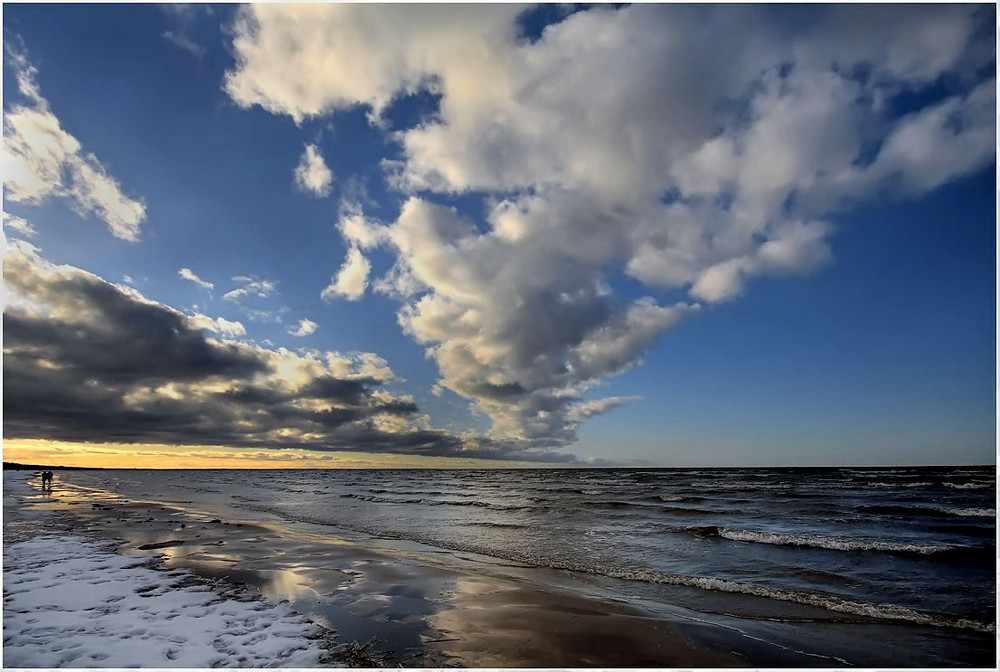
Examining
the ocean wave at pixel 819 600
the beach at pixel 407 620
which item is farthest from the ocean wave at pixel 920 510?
the beach at pixel 407 620

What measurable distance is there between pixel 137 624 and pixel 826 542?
22149mm

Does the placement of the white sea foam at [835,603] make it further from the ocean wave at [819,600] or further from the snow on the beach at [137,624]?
the snow on the beach at [137,624]

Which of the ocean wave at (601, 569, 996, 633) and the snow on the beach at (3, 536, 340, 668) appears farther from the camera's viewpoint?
the ocean wave at (601, 569, 996, 633)

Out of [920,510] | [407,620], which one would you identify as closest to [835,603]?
[407,620]

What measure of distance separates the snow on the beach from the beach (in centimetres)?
3

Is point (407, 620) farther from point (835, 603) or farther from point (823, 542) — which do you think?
point (823, 542)

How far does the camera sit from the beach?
7508mm

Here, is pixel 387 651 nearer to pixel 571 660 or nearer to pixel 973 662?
pixel 571 660

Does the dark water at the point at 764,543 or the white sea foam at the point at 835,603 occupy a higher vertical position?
the white sea foam at the point at 835,603

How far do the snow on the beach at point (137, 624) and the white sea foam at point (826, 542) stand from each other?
18.7 meters

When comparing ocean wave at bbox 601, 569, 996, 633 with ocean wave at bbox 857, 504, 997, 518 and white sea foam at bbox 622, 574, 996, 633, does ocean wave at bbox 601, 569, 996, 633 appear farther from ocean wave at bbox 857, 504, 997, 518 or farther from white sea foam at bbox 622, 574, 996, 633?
ocean wave at bbox 857, 504, 997, 518

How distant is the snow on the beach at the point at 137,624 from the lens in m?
7.06

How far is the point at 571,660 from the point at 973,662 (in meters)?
7.09

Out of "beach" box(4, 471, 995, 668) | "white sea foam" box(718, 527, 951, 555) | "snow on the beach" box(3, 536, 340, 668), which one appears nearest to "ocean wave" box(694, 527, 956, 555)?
"white sea foam" box(718, 527, 951, 555)
